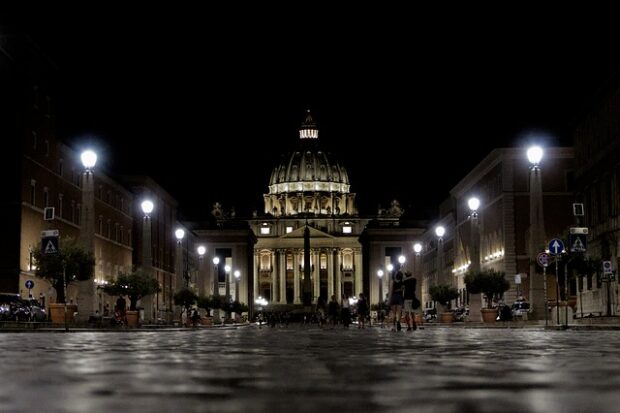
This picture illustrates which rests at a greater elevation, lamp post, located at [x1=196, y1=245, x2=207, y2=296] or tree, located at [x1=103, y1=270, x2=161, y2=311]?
lamp post, located at [x1=196, y1=245, x2=207, y2=296]

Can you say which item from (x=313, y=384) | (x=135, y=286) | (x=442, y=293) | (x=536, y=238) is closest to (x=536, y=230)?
(x=536, y=238)

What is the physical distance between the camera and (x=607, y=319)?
42.4 metres

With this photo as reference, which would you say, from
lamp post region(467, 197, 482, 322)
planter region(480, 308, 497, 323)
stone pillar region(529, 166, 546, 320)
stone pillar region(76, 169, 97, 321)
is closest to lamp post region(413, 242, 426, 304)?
lamp post region(467, 197, 482, 322)

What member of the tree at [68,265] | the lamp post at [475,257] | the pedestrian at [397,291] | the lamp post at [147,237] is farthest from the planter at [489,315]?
the pedestrian at [397,291]

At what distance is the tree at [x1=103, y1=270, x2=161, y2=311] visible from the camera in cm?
5872

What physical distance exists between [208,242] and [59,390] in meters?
180

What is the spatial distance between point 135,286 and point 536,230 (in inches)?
958

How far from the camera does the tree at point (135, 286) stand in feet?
193

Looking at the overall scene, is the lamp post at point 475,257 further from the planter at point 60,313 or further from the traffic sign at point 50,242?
the traffic sign at point 50,242

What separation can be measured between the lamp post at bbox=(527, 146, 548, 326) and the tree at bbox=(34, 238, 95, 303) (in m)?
18.2

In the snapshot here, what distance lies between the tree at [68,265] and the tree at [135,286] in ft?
22.8

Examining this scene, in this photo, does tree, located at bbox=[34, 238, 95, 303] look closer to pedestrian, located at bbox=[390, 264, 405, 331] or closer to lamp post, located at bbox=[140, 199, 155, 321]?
lamp post, located at bbox=[140, 199, 155, 321]

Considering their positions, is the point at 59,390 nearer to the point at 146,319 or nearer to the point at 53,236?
the point at 53,236

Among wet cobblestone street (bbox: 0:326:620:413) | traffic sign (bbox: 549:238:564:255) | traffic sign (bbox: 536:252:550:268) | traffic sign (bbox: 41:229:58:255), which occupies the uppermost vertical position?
traffic sign (bbox: 41:229:58:255)
